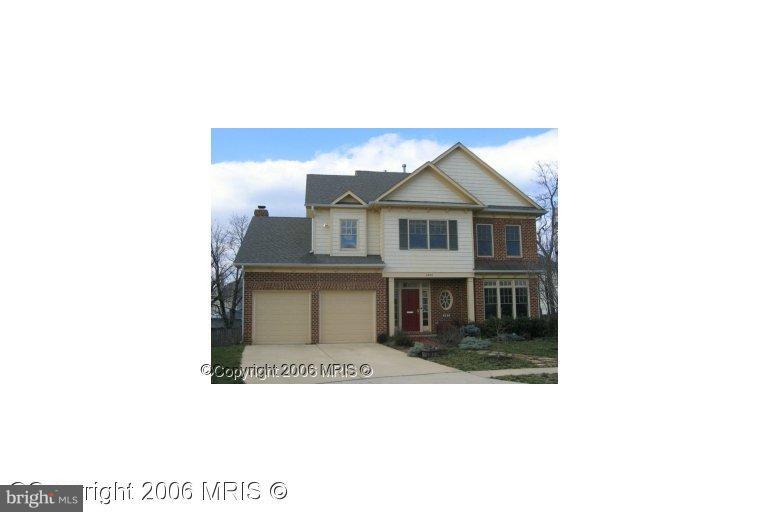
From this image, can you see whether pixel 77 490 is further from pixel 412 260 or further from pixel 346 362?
pixel 412 260

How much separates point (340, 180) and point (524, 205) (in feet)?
20.7

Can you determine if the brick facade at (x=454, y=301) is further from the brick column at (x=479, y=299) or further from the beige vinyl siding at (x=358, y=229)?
the beige vinyl siding at (x=358, y=229)

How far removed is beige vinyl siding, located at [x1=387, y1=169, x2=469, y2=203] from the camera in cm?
1666

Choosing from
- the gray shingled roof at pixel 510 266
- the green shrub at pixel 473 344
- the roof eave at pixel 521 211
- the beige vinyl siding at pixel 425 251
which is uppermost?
the roof eave at pixel 521 211

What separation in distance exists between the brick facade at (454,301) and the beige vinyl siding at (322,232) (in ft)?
11.8

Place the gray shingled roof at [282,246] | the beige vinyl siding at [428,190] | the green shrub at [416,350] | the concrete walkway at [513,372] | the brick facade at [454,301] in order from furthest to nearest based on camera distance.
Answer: the brick facade at [454,301]
the beige vinyl siding at [428,190]
the gray shingled roof at [282,246]
the green shrub at [416,350]
the concrete walkway at [513,372]

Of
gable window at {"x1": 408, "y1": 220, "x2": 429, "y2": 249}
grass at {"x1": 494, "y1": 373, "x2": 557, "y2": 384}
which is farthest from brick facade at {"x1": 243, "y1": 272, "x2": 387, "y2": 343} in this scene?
grass at {"x1": 494, "y1": 373, "x2": 557, "y2": 384}

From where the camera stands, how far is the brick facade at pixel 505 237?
57.7 feet

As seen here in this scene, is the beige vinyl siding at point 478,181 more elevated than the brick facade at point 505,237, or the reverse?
the beige vinyl siding at point 478,181

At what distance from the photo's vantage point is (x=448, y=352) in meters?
13.7

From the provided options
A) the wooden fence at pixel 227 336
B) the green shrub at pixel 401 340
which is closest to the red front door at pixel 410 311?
the green shrub at pixel 401 340

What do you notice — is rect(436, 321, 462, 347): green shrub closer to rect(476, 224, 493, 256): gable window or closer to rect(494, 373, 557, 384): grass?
rect(476, 224, 493, 256): gable window

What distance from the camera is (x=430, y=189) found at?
16828 mm

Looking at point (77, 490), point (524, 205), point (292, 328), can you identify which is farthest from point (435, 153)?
point (77, 490)
